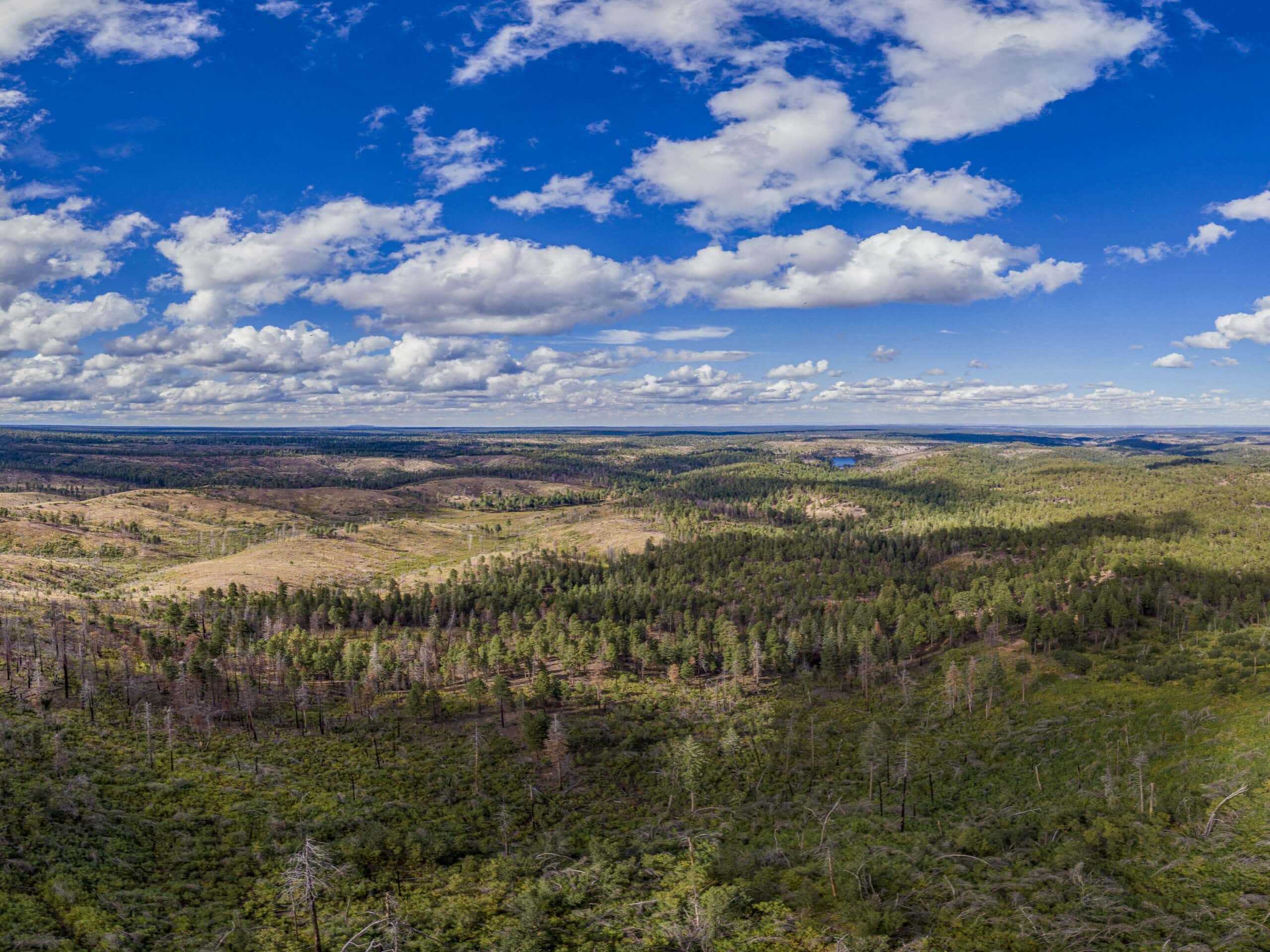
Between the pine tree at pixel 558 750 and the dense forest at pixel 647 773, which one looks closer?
the dense forest at pixel 647 773

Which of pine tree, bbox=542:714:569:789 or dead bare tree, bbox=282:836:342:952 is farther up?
dead bare tree, bbox=282:836:342:952

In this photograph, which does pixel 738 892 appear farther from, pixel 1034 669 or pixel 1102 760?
pixel 1034 669

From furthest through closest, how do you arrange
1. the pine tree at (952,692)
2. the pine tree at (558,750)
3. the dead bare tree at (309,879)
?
the pine tree at (952,692) < the pine tree at (558,750) < the dead bare tree at (309,879)

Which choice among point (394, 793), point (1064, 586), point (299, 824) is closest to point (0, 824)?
point (299, 824)

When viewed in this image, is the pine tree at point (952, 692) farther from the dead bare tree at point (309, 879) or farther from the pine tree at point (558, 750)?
the dead bare tree at point (309, 879)

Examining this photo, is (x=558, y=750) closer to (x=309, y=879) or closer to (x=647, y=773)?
(x=647, y=773)

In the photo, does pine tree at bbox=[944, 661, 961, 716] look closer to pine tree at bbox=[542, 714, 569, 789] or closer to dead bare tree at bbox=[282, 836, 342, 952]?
pine tree at bbox=[542, 714, 569, 789]

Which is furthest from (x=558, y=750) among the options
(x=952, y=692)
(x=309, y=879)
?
(x=952, y=692)

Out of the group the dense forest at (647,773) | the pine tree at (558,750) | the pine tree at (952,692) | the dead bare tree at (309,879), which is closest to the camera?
the dead bare tree at (309,879)

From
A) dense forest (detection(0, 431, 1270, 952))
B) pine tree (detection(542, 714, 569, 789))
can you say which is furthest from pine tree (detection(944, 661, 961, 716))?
pine tree (detection(542, 714, 569, 789))

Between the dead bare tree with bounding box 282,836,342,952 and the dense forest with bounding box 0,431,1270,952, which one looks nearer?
the dead bare tree with bounding box 282,836,342,952

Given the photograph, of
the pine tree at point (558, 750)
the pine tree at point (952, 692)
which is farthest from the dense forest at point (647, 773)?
the pine tree at point (558, 750)

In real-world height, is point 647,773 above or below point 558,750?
below

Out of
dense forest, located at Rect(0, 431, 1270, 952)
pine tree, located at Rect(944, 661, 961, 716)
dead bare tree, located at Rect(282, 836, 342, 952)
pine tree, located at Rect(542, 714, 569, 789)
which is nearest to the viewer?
dead bare tree, located at Rect(282, 836, 342, 952)
